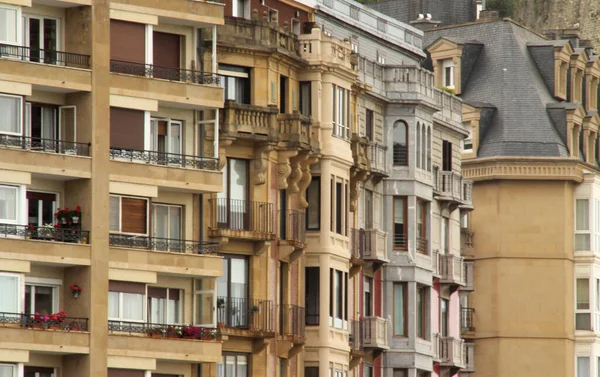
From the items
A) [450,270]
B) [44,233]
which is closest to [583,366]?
[450,270]

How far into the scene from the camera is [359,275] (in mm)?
97688

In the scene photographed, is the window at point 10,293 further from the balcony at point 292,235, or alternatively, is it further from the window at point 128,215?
the balcony at point 292,235

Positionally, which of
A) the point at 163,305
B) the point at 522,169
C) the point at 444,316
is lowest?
the point at 163,305

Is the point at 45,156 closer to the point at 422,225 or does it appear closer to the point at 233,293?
the point at 233,293

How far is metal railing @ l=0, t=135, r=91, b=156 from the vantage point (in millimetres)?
77562

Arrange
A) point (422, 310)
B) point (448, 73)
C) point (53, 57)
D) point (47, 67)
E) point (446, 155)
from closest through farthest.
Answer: point (47, 67) → point (53, 57) → point (422, 310) → point (446, 155) → point (448, 73)

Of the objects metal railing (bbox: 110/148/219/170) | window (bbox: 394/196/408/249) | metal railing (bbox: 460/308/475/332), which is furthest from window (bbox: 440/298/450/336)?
metal railing (bbox: 110/148/219/170)

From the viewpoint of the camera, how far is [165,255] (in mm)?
81438

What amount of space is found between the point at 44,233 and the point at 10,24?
6753 mm

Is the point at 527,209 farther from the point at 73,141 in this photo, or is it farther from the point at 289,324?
the point at 73,141

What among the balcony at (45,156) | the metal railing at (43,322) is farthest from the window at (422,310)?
the metal railing at (43,322)

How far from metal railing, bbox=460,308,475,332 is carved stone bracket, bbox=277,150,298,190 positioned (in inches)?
1167

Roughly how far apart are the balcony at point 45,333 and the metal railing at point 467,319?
4176 cm

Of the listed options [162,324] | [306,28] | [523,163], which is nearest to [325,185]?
[306,28]
